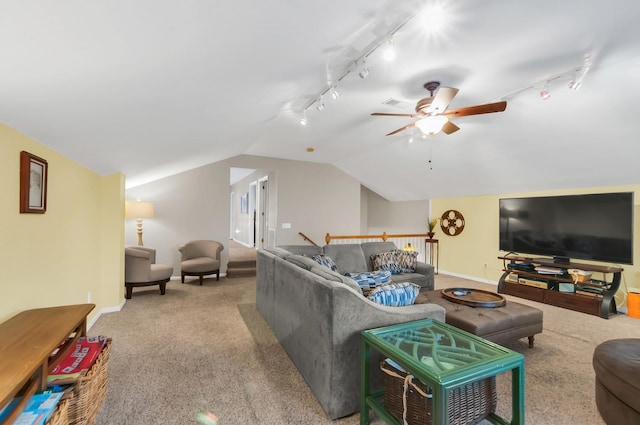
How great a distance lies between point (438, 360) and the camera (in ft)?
4.75

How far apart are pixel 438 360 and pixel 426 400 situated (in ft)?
0.65

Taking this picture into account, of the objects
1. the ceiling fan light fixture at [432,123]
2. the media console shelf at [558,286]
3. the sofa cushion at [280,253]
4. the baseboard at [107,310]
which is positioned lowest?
the baseboard at [107,310]

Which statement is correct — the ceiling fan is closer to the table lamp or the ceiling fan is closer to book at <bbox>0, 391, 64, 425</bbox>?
book at <bbox>0, 391, 64, 425</bbox>

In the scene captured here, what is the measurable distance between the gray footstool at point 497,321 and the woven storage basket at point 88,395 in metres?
2.70

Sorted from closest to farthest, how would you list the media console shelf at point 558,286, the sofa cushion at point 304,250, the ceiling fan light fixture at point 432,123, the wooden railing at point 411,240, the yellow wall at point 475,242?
the ceiling fan light fixture at point 432,123 → the media console shelf at point 558,286 → the sofa cushion at point 304,250 → the yellow wall at point 475,242 → the wooden railing at point 411,240

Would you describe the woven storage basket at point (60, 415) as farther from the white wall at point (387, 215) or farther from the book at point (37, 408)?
the white wall at point (387, 215)

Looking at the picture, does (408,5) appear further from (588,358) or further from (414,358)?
(588,358)

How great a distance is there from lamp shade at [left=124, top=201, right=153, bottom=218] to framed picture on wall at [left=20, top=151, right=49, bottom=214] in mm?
3023

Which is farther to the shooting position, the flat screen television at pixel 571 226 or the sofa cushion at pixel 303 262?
the flat screen television at pixel 571 226

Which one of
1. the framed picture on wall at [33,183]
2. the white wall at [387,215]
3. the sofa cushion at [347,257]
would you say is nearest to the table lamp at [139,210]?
the framed picture on wall at [33,183]

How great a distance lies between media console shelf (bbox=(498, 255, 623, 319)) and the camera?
3.89m

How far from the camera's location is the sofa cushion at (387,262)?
451 centimetres

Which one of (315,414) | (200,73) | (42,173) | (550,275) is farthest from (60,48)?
(550,275)

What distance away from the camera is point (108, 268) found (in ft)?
12.5
